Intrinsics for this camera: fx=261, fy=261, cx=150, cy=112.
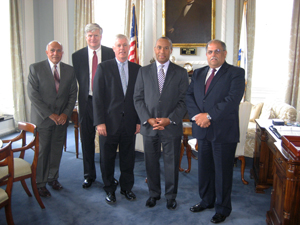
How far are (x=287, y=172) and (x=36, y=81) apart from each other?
238 cm

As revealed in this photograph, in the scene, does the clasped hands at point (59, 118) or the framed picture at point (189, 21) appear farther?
the framed picture at point (189, 21)

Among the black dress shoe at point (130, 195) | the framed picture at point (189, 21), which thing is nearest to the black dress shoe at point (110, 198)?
the black dress shoe at point (130, 195)

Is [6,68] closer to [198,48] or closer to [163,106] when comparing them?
[198,48]

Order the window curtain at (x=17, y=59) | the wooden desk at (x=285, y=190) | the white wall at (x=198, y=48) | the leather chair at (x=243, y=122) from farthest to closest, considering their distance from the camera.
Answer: the white wall at (x=198, y=48) → the window curtain at (x=17, y=59) → the leather chair at (x=243, y=122) → the wooden desk at (x=285, y=190)

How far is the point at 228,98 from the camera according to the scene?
208cm

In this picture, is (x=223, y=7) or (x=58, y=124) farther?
(x=223, y=7)

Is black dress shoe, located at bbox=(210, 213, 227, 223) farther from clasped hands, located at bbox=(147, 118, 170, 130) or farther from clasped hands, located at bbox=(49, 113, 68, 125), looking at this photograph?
clasped hands, located at bbox=(49, 113, 68, 125)

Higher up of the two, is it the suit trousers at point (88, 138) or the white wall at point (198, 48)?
the white wall at point (198, 48)

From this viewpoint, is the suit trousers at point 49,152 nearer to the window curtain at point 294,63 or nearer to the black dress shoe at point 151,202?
the black dress shoe at point 151,202

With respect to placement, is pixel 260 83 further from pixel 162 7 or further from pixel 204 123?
pixel 204 123

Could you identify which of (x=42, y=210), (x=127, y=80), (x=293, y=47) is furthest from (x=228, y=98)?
(x=293, y=47)

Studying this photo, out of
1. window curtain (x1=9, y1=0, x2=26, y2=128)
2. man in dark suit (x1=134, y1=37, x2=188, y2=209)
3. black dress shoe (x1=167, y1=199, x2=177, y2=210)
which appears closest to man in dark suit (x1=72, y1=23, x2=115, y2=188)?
man in dark suit (x1=134, y1=37, x2=188, y2=209)

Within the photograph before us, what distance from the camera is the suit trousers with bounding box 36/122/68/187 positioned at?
2658 millimetres

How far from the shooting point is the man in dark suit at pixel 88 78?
2803 millimetres
